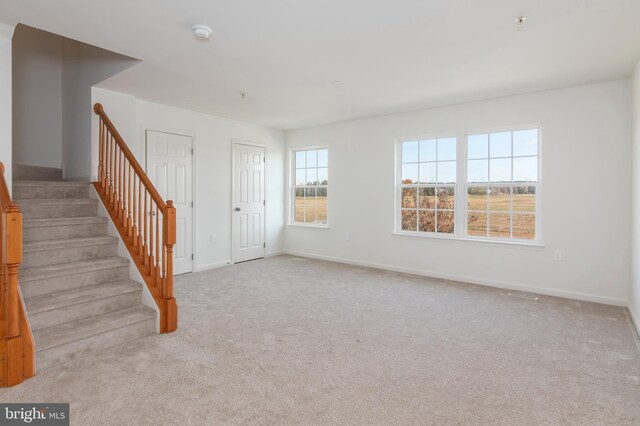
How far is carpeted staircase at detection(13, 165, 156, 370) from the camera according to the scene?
2.54m

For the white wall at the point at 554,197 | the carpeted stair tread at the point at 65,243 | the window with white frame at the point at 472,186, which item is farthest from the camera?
the window with white frame at the point at 472,186

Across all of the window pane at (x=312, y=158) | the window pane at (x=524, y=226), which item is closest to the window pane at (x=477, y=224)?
the window pane at (x=524, y=226)

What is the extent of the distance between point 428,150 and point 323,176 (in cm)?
196

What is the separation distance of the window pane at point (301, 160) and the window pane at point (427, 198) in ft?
7.83

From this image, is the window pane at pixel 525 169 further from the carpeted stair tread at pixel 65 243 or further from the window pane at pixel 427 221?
the carpeted stair tread at pixel 65 243

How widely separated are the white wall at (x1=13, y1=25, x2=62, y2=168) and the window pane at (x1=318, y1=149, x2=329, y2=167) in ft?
12.8

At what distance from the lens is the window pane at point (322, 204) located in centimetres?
632

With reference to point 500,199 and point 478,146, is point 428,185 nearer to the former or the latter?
point 478,146

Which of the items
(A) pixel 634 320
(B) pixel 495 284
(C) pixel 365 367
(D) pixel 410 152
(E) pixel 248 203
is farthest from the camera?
(E) pixel 248 203

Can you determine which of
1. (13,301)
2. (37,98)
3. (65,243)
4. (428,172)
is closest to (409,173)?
(428,172)

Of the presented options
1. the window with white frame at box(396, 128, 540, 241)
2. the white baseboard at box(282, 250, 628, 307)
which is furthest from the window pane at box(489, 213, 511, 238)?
the white baseboard at box(282, 250, 628, 307)

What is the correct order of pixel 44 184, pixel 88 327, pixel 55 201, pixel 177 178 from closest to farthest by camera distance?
pixel 88 327 < pixel 55 201 < pixel 44 184 < pixel 177 178

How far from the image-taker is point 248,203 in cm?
→ 612

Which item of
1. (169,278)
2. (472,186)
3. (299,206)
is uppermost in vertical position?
(472,186)
